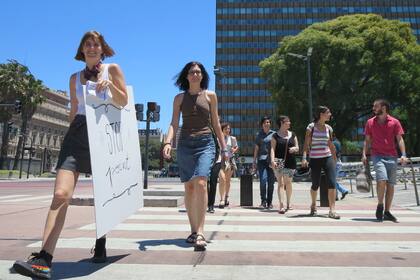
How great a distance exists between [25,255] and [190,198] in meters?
1.67

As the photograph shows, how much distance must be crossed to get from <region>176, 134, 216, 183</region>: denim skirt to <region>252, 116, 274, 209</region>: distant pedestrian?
3949 mm

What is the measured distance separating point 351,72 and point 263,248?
36.7m

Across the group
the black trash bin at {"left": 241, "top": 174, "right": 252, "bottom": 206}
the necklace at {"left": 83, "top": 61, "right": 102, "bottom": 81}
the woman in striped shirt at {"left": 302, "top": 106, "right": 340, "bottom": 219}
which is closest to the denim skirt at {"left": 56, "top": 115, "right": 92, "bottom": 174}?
the necklace at {"left": 83, "top": 61, "right": 102, "bottom": 81}

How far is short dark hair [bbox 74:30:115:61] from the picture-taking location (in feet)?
12.4

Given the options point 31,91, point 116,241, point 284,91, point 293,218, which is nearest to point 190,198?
point 116,241

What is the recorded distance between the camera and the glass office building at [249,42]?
95.3 meters

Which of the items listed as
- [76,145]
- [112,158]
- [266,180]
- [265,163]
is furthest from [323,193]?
[76,145]

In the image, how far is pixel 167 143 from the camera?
187 inches

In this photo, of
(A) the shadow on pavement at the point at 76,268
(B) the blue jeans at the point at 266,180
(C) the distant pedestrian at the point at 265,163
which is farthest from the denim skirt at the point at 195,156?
(B) the blue jeans at the point at 266,180

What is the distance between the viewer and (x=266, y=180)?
8.80m

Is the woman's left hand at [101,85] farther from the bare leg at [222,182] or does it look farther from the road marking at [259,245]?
the bare leg at [222,182]

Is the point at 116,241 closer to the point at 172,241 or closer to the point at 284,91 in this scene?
the point at 172,241

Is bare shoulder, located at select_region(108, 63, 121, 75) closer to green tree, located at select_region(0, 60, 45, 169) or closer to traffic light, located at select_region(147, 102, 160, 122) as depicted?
traffic light, located at select_region(147, 102, 160, 122)

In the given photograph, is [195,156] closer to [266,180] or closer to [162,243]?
[162,243]
